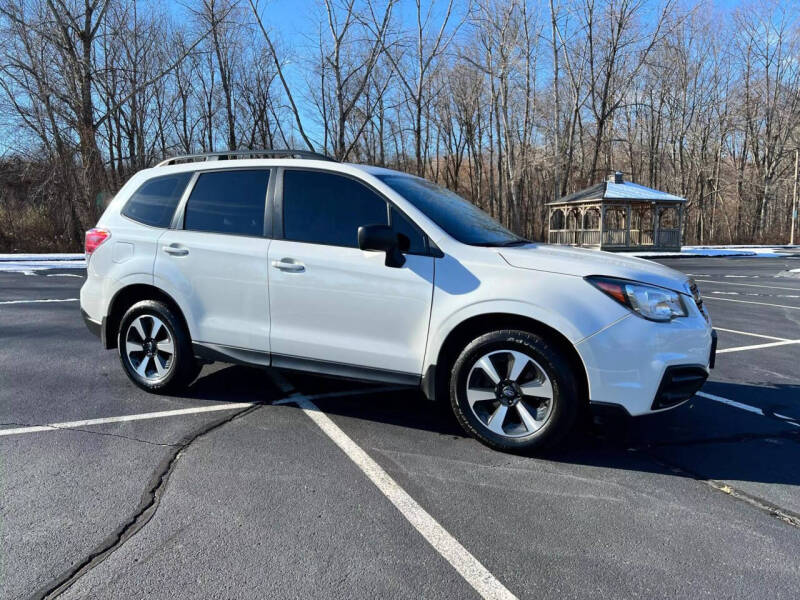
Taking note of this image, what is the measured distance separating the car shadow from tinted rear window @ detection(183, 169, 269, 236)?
1431 mm

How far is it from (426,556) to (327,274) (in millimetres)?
1993

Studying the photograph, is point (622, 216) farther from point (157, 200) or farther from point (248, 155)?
point (157, 200)

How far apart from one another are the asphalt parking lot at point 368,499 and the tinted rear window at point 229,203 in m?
1.42

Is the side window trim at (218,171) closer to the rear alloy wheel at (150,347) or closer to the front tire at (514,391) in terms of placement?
the rear alloy wheel at (150,347)

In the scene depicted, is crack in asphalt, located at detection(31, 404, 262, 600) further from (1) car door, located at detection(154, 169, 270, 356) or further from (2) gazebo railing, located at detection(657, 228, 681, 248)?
(2) gazebo railing, located at detection(657, 228, 681, 248)

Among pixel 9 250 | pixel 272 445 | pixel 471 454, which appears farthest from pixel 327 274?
pixel 9 250

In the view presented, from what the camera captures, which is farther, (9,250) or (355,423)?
(9,250)

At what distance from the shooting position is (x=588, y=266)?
3.44 m

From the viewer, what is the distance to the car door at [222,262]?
4109mm

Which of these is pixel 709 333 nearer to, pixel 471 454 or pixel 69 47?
pixel 471 454

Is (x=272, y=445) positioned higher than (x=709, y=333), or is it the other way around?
(x=709, y=333)

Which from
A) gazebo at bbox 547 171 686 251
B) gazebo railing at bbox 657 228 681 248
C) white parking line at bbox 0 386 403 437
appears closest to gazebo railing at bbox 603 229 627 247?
gazebo at bbox 547 171 686 251

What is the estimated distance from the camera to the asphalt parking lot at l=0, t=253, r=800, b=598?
7.54ft

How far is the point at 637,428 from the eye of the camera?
160 inches
